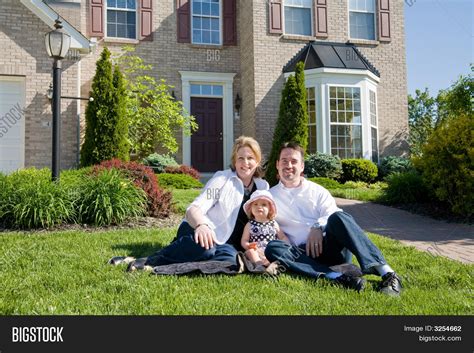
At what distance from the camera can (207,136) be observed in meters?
12.3

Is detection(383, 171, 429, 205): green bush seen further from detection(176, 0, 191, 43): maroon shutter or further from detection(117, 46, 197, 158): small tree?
detection(176, 0, 191, 43): maroon shutter

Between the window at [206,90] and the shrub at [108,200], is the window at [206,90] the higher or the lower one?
the higher one

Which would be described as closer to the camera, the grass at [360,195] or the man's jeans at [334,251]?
the man's jeans at [334,251]

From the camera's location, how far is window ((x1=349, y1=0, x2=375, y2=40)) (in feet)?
41.0

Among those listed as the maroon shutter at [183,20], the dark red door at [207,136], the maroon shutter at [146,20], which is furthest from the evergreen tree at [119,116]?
the maroon shutter at [183,20]

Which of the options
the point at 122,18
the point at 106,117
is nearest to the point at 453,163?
the point at 106,117

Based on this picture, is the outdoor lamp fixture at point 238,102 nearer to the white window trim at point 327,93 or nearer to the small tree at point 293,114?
the white window trim at point 327,93

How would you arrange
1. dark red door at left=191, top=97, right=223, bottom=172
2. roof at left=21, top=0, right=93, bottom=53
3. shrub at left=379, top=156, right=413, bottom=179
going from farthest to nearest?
dark red door at left=191, top=97, right=223, bottom=172, shrub at left=379, top=156, right=413, bottom=179, roof at left=21, top=0, right=93, bottom=53

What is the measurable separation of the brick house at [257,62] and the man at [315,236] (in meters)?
8.12

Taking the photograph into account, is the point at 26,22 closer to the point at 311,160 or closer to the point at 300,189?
the point at 311,160

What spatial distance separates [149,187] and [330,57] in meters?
7.47

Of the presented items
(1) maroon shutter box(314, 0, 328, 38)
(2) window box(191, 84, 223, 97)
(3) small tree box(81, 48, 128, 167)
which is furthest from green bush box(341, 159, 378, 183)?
(3) small tree box(81, 48, 128, 167)

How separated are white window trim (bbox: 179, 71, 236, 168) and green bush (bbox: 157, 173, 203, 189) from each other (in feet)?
8.00

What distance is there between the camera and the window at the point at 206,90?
12336mm
